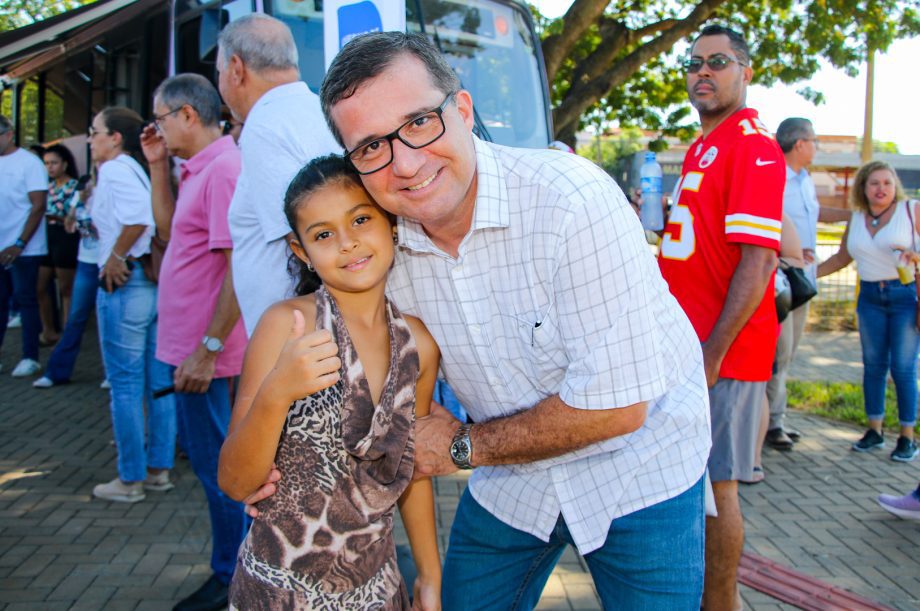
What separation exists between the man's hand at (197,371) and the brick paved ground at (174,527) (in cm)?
110

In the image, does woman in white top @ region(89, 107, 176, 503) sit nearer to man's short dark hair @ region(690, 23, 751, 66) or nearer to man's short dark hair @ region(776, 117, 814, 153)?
man's short dark hair @ region(690, 23, 751, 66)

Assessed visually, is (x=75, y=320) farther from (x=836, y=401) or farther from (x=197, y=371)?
(x=836, y=401)

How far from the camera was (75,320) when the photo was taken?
703 centimetres

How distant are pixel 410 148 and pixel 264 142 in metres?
1.00

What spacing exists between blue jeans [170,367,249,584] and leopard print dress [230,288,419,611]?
1389 millimetres

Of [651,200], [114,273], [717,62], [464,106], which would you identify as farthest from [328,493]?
[651,200]

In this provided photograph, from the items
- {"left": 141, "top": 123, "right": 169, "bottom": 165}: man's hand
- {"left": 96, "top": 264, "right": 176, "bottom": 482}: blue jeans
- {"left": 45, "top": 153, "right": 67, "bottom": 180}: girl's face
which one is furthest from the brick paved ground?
{"left": 45, "top": 153, "right": 67, "bottom": 180}: girl's face

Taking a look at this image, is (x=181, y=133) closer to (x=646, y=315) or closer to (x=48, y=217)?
(x=646, y=315)

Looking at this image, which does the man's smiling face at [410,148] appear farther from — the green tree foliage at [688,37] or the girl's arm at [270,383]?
the green tree foliage at [688,37]

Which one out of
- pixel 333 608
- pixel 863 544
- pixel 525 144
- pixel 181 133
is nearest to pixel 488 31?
pixel 525 144

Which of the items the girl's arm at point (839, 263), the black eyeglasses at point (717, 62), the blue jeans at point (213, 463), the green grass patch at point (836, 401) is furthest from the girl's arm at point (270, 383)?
the green grass patch at point (836, 401)

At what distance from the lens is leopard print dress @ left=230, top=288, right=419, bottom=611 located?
6.13 ft

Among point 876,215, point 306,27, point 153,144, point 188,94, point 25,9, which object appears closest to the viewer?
point 188,94

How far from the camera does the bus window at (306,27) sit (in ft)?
17.5
